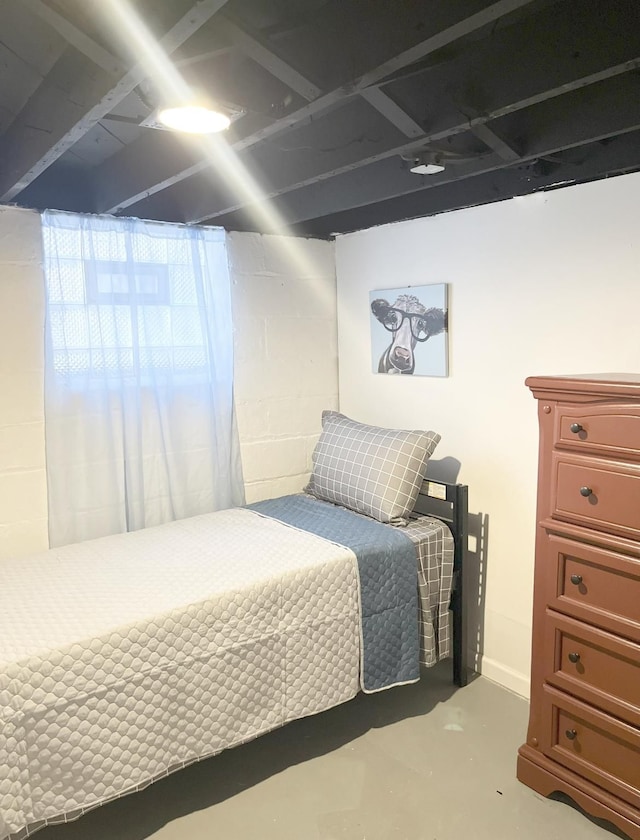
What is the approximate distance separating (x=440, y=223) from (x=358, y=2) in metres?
1.61

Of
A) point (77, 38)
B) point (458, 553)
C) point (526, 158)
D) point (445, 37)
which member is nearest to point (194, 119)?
point (77, 38)

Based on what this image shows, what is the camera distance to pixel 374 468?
2.69m

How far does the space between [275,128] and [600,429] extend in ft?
3.92

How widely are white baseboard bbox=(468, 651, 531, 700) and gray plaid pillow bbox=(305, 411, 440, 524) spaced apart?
30.0 inches

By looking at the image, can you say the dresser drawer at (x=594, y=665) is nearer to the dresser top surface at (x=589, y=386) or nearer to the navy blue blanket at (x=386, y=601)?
the navy blue blanket at (x=386, y=601)

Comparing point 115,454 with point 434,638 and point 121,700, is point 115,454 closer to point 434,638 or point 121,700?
point 121,700

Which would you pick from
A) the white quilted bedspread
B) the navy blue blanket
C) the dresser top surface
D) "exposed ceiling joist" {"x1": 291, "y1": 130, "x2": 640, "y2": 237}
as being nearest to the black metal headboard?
the navy blue blanket

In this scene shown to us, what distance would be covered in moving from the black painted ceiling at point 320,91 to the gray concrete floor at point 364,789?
1.99 metres

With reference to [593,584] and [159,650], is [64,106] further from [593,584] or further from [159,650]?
[593,584]

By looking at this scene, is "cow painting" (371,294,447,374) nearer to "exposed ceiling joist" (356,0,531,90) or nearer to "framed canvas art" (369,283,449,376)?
"framed canvas art" (369,283,449,376)

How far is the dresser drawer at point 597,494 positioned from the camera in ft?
5.84

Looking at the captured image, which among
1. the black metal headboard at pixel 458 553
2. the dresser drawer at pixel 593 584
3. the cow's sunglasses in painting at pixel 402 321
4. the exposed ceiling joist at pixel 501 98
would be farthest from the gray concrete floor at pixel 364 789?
the exposed ceiling joist at pixel 501 98

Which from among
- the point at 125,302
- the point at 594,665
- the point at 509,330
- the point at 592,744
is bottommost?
the point at 592,744

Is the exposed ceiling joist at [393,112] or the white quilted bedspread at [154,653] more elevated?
the exposed ceiling joist at [393,112]
